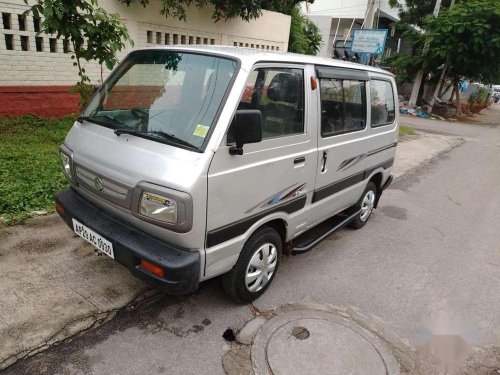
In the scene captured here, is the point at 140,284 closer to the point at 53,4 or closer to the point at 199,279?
the point at 199,279

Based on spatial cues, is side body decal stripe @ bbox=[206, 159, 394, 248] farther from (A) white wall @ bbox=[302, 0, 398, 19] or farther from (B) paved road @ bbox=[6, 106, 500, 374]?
(A) white wall @ bbox=[302, 0, 398, 19]

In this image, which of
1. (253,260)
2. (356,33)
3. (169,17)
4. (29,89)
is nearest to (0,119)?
(29,89)

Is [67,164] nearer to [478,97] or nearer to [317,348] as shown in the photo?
[317,348]

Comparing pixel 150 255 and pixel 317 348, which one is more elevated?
pixel 150 255

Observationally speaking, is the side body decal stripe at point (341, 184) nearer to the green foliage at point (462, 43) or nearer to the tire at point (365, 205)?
the tire at point (365, 205)

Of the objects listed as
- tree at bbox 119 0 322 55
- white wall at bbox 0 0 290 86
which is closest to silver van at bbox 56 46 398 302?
white wall at bbox 0 0 290 86

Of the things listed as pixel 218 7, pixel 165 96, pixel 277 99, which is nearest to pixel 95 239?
pixel 165 96

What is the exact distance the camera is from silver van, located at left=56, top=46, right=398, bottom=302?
2.36m

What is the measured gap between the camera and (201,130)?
245 centimetres

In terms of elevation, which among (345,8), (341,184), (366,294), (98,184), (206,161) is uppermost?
(345,8)

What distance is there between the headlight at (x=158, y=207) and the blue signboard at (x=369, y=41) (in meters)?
10.9

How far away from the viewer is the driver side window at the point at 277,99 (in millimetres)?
2670

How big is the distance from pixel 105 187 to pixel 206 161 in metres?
0.79

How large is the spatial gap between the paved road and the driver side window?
1461mm
